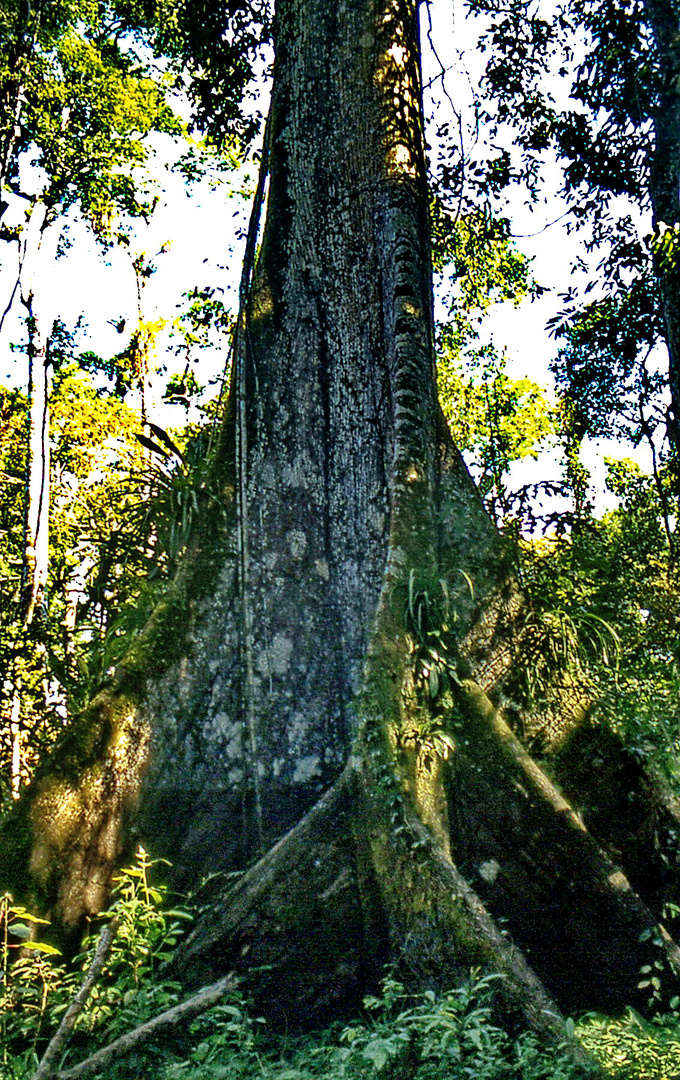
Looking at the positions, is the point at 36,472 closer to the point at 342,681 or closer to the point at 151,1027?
the point at 342,681

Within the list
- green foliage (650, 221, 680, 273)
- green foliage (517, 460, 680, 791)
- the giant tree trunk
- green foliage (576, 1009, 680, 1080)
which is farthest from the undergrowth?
green foliage (650, 221, 680, 273)

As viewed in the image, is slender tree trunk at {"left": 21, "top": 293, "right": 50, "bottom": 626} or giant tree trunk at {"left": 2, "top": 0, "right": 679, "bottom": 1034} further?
slender tree trunk at {"left": 21, "top": 293, "right": 50, "bottom": 626}

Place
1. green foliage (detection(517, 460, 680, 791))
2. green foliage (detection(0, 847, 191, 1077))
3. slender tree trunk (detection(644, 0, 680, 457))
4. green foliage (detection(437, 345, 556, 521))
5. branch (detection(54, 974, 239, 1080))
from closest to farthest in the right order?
branch (detection(54, 974, 239, 1080)), green foliage (detection(0, 847, 191, 1077)), green foliage (detection(517, 460, 680, 791)), slender tree trunk (detection(644, 0, 680, 457)), green foliage (detection(437, 345, 556, 521))

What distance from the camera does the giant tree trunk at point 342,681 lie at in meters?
4.12

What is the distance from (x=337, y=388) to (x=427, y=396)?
0.55 meters

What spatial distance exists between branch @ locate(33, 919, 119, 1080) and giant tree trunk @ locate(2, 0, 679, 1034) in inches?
23.1

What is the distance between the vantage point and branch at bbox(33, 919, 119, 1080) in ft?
10.6

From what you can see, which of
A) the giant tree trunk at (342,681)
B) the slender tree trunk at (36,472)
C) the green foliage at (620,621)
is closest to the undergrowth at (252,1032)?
the giant tree trunk at (342,681)

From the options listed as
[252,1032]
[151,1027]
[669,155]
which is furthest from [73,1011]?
[669,155]

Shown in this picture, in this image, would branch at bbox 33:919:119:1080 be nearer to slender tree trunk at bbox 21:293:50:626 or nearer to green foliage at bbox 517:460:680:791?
green foliage at bbox 517:460:680:791

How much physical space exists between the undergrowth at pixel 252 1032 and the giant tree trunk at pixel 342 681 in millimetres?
153

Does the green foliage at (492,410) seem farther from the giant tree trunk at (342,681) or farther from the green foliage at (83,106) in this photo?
the giant tree trunk at (342,681)

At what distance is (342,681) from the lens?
500 cm

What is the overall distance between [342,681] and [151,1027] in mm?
1917
